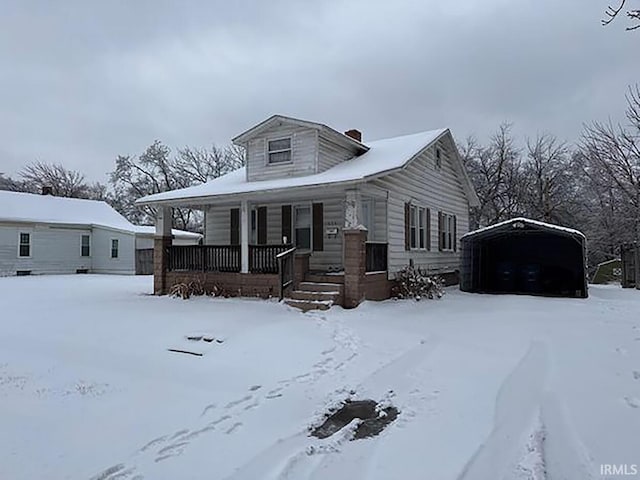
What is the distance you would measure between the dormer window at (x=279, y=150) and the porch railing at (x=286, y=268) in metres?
3.14

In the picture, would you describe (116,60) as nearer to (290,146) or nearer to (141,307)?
(290,146)

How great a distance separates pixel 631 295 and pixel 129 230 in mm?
23863

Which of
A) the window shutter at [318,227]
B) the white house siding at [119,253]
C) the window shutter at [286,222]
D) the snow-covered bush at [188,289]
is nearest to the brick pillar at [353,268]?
the window shutter at [318,227]

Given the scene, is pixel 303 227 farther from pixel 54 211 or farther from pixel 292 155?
pixel 54 211

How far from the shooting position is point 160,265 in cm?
1497

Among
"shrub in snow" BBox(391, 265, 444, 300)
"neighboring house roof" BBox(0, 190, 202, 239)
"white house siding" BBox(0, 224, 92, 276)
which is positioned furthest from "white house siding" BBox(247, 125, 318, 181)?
"white house siding" BBox(0, 224, 92, 276)

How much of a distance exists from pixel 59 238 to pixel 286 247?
18.9 metres

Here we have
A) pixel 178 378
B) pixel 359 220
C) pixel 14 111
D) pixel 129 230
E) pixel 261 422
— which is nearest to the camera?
pixel 261 422

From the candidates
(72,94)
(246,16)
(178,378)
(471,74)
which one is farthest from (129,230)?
(178,378)

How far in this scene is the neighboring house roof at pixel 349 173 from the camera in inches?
464

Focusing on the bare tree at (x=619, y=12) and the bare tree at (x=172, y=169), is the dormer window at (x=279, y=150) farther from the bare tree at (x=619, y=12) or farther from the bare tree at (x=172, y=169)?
the bare tree at (x=172, y=169)

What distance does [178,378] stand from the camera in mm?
5820

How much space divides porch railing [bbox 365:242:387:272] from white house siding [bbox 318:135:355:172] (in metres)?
2.85

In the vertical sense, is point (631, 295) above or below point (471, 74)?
below
